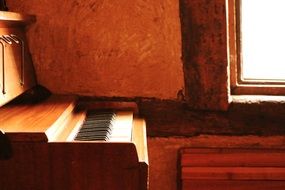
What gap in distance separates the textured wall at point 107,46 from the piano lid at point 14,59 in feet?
0.33

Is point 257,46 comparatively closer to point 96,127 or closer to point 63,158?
point 96,127

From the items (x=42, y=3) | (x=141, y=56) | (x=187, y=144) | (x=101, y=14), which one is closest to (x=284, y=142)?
(x=187, y=144)

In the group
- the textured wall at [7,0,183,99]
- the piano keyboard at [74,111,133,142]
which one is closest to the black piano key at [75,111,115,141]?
the piano keyboard at [74,111,133,142]

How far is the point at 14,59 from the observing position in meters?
2.06

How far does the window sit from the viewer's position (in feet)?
8.28

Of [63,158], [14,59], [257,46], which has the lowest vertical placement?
[63,158]

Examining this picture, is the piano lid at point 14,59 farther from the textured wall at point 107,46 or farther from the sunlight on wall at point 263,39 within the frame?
the sunlight on wall at point 263,39

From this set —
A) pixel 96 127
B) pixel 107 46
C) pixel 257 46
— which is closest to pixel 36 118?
pixel 96 127

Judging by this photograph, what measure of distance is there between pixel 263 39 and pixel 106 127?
1190 millimetres

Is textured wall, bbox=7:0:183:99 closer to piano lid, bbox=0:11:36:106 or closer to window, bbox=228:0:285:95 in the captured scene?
piano lid, bbox=0:11:36:106

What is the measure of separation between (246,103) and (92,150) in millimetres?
1126

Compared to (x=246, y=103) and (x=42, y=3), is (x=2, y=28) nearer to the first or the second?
(x=42, y=3)

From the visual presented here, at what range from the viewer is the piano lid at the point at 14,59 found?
1.86m

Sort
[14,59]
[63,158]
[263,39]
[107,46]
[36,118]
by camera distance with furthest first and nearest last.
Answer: [263,39], [107,46], [14,59], [36,118], [63,158]
